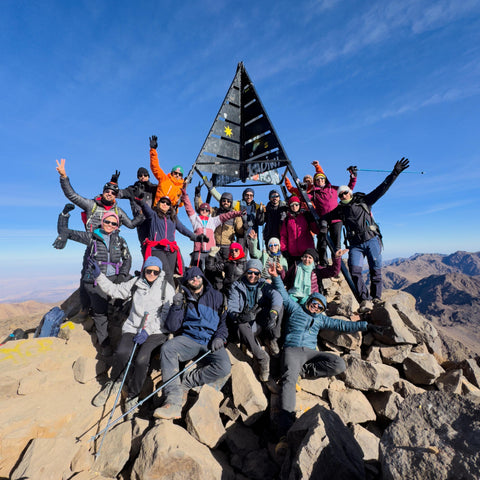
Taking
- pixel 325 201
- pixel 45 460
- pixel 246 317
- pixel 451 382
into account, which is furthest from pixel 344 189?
pixel 45 460

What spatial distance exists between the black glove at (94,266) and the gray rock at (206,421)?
3.54 metres

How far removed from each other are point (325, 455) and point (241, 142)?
10414mm

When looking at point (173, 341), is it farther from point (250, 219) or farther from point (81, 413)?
point (250, 219)

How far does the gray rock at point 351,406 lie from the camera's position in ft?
16.1

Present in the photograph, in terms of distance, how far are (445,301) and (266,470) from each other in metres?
131

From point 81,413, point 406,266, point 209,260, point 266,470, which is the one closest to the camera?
point 266,470

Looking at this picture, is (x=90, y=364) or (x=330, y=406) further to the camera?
(x=90, y=364)

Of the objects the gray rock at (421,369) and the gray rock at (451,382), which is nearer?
the gray rock at (451,382)

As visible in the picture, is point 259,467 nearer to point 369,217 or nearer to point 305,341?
point 305,341

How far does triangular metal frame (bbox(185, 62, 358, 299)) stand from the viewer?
9.84 metres

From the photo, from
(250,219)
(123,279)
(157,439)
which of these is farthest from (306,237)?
(157,439)

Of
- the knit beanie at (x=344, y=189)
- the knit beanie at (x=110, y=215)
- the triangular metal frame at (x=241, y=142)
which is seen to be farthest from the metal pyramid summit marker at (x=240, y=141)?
the knit beanie at (x=110, y=215)

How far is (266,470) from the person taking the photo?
3973mm

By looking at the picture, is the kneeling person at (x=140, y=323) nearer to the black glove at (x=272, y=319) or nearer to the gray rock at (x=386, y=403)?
the black glove at (x=272, y=319)
